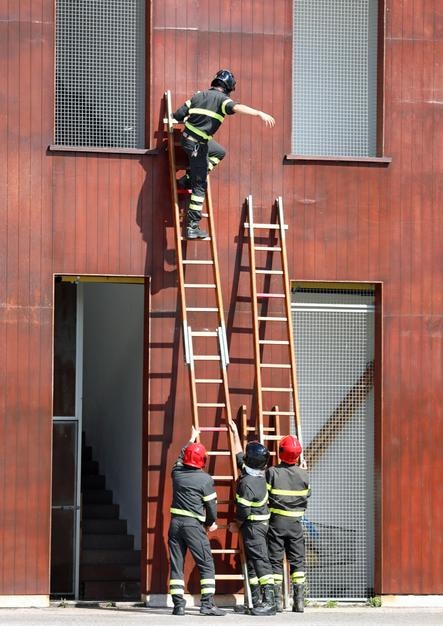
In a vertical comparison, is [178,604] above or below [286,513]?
below

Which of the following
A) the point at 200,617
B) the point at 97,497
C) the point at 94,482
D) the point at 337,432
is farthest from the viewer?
the point at 94,482

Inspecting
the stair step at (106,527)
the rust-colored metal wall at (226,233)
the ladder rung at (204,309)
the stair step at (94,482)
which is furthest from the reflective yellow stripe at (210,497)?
the stair step at (94,482)

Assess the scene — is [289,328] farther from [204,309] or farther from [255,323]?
[204,309]

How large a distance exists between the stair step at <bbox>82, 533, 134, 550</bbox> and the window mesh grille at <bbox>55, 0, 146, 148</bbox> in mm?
5303

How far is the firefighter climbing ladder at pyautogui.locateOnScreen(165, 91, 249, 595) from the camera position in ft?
51.8

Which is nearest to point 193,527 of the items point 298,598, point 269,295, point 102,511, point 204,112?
point 298,598

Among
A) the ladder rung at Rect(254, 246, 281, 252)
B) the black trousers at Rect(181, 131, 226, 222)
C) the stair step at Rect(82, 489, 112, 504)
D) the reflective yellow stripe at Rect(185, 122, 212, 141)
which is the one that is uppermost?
the reflective yellow stripe at Rect(185, 122, 212, 141)

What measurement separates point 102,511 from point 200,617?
5.04m

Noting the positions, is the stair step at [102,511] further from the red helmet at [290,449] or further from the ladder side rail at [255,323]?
the red helmet at [290,449]

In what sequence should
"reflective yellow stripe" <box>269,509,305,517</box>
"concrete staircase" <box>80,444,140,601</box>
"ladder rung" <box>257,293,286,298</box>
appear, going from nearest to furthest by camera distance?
"reflective yellow stripe" <box>269,509,305,517</box> < "ladder rung" <box>257,293,286,298</box> < "concrete staircase" <box>80,444,140,601</box>

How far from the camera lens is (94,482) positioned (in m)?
20.8

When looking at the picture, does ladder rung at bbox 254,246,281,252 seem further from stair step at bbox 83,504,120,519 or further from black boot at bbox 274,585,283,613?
stair step at bbox 83,504,120,519

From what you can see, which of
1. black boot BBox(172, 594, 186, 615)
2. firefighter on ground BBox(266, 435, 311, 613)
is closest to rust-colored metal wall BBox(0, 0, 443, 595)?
black boot BBox(172, 594, 186, 615)

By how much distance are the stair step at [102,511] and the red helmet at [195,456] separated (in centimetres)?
476
